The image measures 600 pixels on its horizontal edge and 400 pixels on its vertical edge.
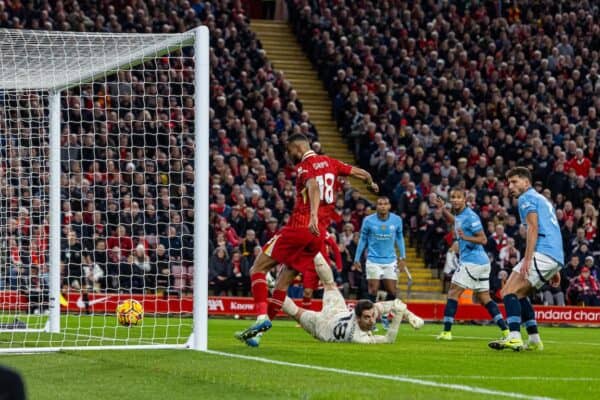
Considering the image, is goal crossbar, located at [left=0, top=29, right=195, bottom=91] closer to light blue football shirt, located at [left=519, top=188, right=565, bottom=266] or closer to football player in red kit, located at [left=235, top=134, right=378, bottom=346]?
football player in red kit, located at [left=235, top=134, right=378, bottom=346]

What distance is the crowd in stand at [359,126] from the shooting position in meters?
22.9

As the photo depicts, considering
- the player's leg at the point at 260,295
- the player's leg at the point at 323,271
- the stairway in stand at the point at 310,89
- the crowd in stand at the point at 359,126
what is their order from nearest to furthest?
the player's leg at the point at 260,295 < the player's leg at the point at 323,271 < the crowd in stand at the point at 359,126 < the stairway in stand at the point at 310,89

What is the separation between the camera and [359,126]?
31.1 metres

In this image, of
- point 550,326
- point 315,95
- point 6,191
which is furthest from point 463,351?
point 315,95

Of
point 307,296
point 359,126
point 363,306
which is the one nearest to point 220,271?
point 307,296

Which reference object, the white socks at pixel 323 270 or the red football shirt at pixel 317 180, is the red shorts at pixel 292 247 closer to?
the red football shirt at pixel 317 180

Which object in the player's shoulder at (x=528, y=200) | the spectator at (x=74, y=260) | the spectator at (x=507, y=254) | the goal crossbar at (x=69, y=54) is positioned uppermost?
the goal crossbar at (x=69, y=54)

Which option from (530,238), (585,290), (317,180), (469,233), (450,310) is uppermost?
(317,180)

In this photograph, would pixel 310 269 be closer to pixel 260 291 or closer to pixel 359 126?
pixel 260 291

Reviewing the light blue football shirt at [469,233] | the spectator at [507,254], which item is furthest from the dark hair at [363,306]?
the spectator at [507,254]

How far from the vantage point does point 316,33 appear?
34.4 metres

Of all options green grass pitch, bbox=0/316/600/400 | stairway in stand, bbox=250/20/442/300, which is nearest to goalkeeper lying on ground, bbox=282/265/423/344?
green grass pitch, bbox=0/316/600/400

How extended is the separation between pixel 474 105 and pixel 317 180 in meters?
20.2

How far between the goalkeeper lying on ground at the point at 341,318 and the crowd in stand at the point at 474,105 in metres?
12.1
